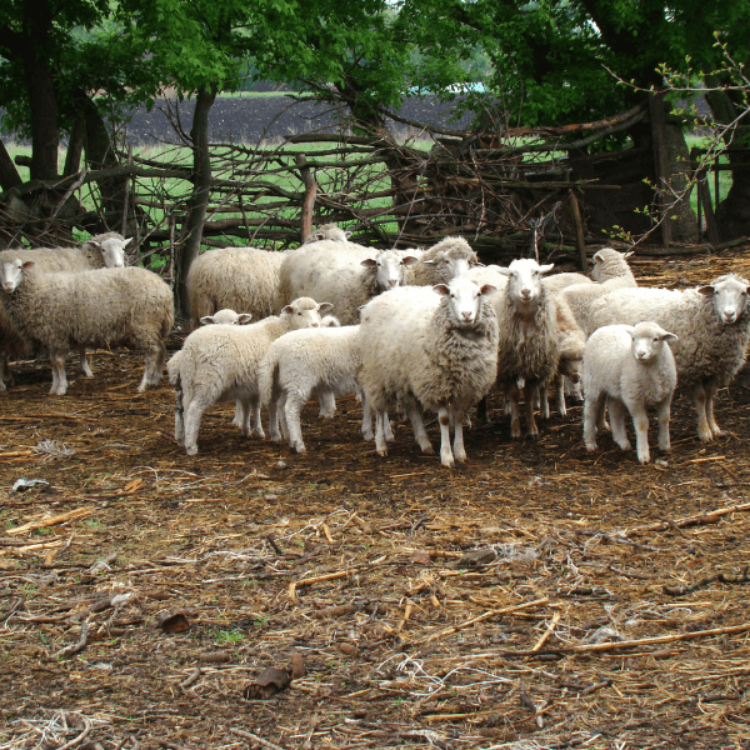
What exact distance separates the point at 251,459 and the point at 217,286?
427 centimetres

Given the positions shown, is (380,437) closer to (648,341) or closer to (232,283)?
(648,341)

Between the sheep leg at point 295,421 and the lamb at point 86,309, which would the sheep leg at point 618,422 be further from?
the lamb at point 86,309

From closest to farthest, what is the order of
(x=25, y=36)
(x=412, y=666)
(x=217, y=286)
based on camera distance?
(x=412, y=666) → (x=217, y=286) → (x=25, y=36)

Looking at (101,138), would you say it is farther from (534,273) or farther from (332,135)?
(534,273)

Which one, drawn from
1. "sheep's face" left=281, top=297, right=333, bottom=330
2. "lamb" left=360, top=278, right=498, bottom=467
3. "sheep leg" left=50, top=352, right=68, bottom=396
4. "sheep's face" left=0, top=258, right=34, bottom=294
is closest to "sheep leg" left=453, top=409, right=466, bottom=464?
"lamb" left=360, top=278, right=498, bottom=467

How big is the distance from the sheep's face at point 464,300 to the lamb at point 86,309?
443 centimetres

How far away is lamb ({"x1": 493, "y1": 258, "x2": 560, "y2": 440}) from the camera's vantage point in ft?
22.6

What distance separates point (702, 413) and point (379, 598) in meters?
3.61

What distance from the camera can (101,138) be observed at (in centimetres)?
1380

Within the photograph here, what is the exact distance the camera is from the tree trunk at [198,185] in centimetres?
1230

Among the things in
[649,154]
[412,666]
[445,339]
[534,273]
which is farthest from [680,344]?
[649,154]

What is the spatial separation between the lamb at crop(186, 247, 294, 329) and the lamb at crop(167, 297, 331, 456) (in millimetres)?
3310

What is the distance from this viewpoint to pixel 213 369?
677cm

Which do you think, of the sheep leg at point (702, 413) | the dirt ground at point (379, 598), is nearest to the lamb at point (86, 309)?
the dirt ground at point (379, 598)
